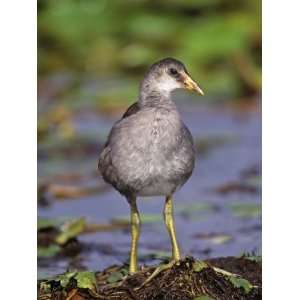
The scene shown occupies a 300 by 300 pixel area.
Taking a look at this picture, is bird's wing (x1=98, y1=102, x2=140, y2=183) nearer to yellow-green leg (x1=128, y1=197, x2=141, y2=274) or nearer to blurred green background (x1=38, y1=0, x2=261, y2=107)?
yellow-green leg (x1=128, y1=197, x2=141, y2=274)

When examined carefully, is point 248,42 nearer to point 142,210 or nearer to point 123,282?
point 142,210

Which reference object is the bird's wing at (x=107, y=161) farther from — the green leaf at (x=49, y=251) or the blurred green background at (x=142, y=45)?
the blurred green background at (x=142, y=45)

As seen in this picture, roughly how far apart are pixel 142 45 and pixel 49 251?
192 centimetres

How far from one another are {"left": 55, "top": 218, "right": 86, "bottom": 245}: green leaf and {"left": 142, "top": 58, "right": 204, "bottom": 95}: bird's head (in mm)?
796

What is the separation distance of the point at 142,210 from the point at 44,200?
0.48 meters

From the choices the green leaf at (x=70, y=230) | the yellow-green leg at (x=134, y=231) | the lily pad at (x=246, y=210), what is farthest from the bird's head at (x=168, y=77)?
the lily pad at (x=246, y=210)

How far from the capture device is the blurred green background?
234 inches

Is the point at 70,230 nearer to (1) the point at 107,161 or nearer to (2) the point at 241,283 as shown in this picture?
(1) the point at 107,161

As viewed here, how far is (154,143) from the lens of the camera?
3729 mm

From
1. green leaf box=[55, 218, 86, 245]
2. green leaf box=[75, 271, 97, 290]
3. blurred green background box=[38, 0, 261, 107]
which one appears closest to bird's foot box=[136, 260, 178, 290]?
green leaf box=[75, 271, 97, 290]

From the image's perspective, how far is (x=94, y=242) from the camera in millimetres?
4672

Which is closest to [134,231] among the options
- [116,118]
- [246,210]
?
[246,210]
